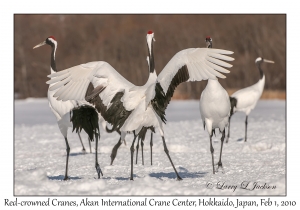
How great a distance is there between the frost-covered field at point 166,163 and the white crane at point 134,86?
2.59 feet

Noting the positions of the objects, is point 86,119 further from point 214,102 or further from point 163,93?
point 214,102

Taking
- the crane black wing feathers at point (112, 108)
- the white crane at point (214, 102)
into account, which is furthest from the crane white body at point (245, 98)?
the crane black wing feathers at point (112, 108)

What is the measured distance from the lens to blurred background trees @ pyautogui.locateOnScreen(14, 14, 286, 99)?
27.2 metres

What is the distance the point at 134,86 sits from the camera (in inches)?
268

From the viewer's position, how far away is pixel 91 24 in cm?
4356

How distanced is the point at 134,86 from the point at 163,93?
1.21 feet

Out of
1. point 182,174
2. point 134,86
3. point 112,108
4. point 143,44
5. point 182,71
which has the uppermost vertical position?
point 143,44

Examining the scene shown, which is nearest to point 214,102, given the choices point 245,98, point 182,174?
point 182,174

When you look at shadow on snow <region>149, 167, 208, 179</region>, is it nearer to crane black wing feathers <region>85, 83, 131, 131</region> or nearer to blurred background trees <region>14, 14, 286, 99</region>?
crane black wing feathers <region>85, 83, 131, 131</region>

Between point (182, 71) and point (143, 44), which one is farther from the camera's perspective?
point (143, 44)

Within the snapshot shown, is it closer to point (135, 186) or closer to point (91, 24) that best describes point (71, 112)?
point (135, 186)

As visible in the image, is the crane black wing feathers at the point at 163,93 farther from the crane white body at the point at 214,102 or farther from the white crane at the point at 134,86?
the crane white body at the point at 214,102

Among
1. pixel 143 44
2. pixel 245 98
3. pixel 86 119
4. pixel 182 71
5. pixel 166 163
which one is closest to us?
pixel 182 71
